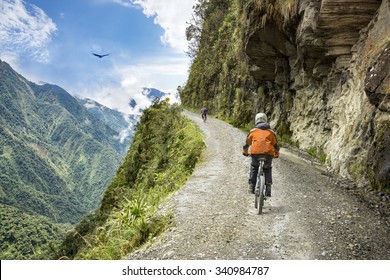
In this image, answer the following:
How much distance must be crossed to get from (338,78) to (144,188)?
39.4 feet

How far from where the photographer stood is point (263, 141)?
8.52m

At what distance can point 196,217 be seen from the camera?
27.9 feet

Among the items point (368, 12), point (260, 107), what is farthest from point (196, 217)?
point (260, 107)

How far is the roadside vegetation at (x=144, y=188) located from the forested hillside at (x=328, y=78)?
6317 millimetres

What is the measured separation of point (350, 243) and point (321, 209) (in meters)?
2.23

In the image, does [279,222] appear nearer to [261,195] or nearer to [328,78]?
[261,195]

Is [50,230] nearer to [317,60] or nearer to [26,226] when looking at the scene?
[26,226]

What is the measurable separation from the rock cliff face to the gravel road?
129cm

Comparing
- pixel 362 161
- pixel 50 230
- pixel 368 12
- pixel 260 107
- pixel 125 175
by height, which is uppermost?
pixel 368 12

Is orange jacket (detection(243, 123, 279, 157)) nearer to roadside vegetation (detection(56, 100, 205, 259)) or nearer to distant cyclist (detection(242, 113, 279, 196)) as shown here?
distant cyclist (detection(242, 113, 279, 196))

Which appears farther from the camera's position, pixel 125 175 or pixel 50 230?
pixel 50 230

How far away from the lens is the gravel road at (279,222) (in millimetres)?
6320

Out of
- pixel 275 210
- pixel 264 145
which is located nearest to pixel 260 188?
pixel 275 210
